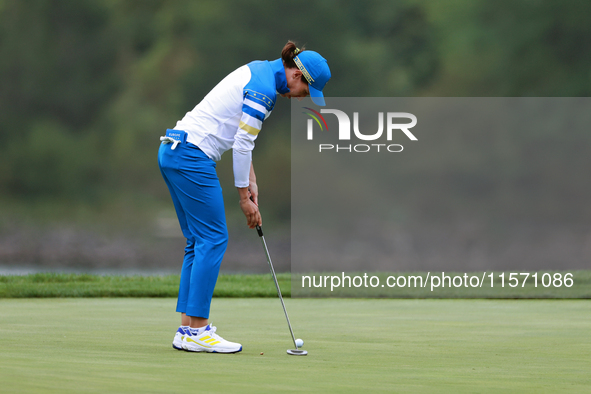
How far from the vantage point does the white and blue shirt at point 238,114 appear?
3.31 metres

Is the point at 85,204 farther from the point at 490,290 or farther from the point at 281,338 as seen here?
the point at 281,338

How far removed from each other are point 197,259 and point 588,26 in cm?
663

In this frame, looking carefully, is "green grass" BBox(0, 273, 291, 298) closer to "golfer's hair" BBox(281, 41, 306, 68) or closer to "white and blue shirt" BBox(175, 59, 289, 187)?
"white and blue shirt" BBox(175, 59, 289, 187)

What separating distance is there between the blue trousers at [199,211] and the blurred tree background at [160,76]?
455 cm

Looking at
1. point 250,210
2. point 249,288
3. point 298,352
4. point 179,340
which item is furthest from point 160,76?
point 298,352

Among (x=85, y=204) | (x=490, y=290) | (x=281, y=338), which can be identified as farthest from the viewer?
(x=85, y=204)

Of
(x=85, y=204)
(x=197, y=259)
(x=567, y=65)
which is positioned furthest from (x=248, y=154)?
(x=567, y=65)

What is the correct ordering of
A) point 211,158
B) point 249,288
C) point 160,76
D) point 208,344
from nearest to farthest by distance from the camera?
point 208,344
point 211,158
point 249,288
point 160,76

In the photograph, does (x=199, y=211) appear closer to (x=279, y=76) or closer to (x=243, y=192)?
(x=243, y=192)

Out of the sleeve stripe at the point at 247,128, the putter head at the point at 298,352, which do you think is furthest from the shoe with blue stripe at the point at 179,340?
the sleeve stripe at the point at 247,128

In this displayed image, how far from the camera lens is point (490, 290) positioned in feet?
Answer: 23.8

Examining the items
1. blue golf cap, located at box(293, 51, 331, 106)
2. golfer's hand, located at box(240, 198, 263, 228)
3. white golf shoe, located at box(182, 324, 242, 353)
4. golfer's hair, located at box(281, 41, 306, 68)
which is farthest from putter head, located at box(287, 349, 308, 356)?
golfer's hair, located at box(281, 41, 306, 68)

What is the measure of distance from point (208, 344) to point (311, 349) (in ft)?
1.60

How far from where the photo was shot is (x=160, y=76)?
8438 mm
